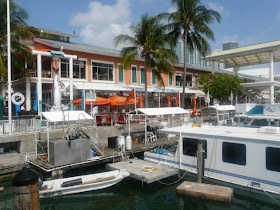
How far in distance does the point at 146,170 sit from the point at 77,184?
10.4 feet

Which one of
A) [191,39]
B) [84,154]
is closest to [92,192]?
[84,154]

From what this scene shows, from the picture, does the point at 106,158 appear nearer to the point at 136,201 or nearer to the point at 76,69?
the point at 136,201

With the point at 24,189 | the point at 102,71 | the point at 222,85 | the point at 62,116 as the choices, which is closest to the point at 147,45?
the point at 102,71

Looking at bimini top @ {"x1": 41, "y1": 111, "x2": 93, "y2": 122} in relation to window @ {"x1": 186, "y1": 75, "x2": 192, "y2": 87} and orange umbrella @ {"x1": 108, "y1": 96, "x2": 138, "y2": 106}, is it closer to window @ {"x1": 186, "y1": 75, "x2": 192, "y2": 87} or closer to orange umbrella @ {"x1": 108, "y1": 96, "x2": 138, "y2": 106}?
orange umbrella @ {"x1": 108, "y1": 96, "x2": 138, "y2": 106}

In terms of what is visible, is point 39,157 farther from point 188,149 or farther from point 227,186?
point 227,186

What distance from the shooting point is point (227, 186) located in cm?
1097

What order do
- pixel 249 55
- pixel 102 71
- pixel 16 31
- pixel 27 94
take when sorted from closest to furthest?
1. pixel 16 31
2. pixel 27 94
3. pixel 102 71
4. pixel 249 55

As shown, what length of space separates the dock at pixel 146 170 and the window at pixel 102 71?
14898mm

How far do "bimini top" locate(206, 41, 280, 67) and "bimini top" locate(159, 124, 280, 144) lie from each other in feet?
68.0

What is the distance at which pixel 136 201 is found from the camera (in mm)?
10719

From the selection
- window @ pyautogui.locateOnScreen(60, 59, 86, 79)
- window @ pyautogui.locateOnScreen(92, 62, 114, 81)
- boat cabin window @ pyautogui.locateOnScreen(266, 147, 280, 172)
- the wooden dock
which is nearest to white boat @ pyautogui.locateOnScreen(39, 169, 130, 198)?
the wooden dock

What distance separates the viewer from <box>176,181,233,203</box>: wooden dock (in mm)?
9688

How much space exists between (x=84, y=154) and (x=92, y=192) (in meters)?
2.17

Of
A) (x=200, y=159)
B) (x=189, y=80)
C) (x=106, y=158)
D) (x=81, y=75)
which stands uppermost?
(x=189, y=80)
